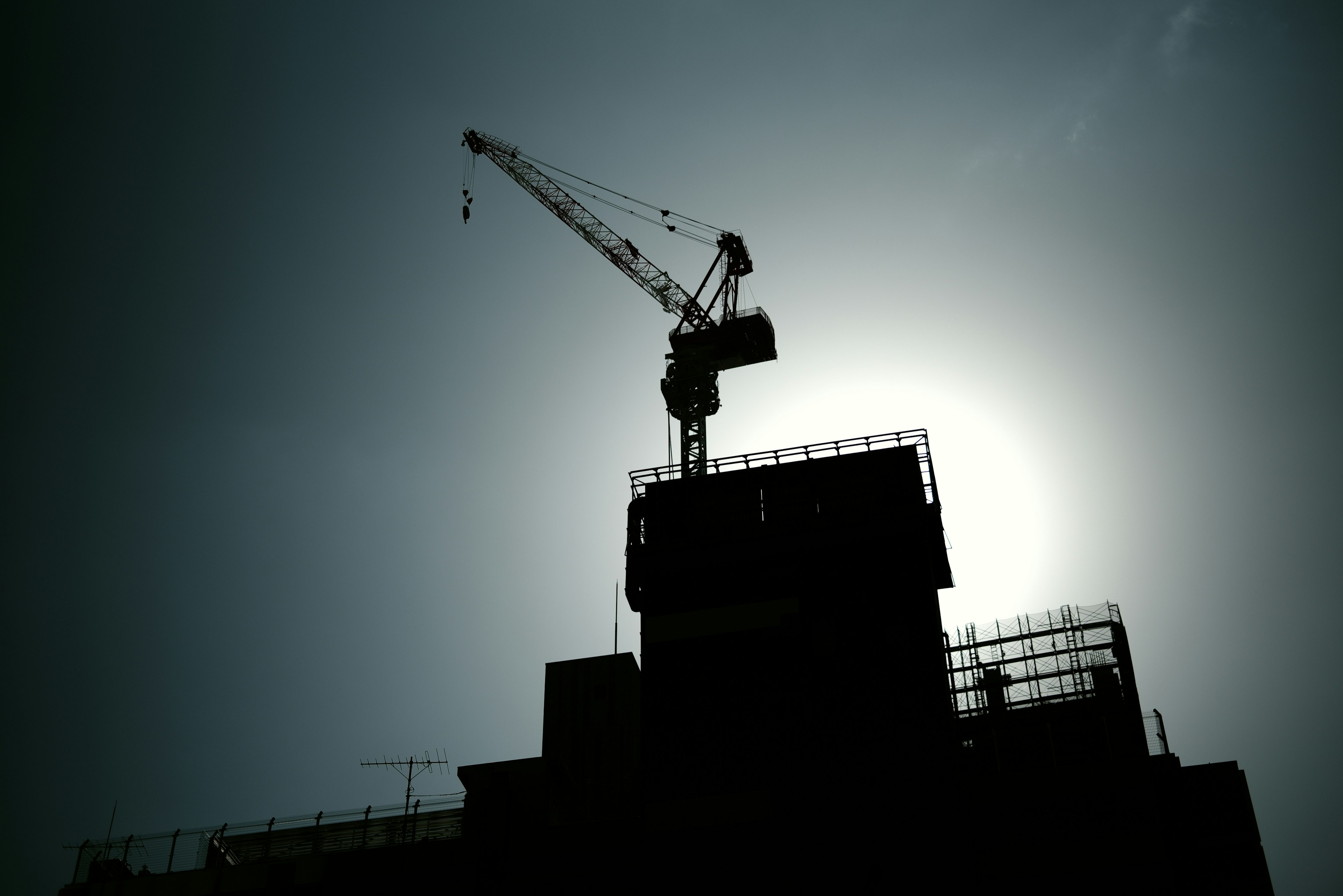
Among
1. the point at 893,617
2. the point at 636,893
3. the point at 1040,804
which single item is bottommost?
the point at 636,893

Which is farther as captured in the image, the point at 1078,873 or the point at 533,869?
the point at 533,869

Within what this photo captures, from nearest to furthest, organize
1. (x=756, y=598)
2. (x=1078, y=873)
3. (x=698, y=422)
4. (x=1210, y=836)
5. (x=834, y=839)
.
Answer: (x=1078, y=873) → (x=834, y=839) → (x=1210, y=836) → (x=756, y=598) → (x=698, y=422)

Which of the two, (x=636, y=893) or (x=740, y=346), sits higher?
(x=740, y=346)

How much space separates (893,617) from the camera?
121 ft

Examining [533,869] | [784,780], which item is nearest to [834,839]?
[784,780]

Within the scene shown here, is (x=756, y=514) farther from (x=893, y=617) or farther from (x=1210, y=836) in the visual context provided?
(x=1210, y=836)

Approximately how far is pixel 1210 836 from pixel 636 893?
19.8m

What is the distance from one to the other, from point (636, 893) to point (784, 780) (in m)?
6.06

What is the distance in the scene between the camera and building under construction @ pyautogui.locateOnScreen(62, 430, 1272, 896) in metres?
32.2

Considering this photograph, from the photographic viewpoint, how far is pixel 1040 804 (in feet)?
105

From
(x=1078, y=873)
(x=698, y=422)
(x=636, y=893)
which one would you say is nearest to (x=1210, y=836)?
(x=1078, y=873)

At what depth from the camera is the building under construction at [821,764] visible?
106 feet

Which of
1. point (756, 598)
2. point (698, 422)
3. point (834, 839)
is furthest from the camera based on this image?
point (698, 422)

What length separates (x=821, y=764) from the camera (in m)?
34.9
